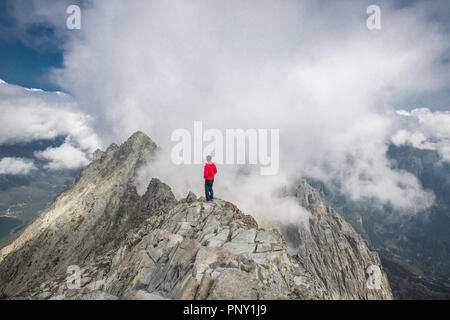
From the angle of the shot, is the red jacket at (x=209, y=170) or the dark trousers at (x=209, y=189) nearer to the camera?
the red jacket at (x=209, y=170)

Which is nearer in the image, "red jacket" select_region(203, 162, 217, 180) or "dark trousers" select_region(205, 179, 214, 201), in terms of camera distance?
"red jacket" select_region(203, 162, 217, 180)

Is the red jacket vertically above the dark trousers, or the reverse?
the red jacket

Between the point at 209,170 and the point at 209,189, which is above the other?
the point at 209,170

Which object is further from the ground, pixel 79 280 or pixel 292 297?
pixel 292 297

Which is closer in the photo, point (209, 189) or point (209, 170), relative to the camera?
point (209, 170)

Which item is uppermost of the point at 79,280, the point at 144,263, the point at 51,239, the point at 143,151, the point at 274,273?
the point at 143,151

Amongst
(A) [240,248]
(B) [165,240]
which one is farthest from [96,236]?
(A) [240,248]

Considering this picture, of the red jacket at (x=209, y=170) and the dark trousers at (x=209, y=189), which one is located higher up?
the red jacket at (x=209, y=170)

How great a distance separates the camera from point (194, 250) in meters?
16.9
